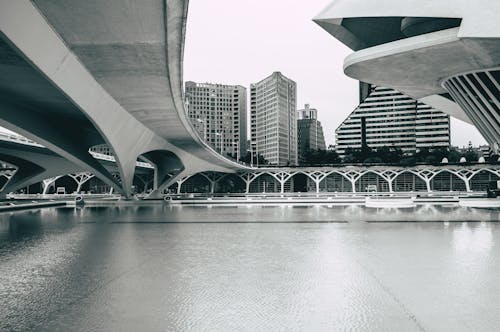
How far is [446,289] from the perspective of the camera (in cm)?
679

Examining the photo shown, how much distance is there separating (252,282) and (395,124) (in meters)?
147

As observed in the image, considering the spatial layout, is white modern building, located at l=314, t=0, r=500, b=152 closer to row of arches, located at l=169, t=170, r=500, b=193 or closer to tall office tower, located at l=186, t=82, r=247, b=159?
row of arches, located at l=169, t=170, r=500, b=193

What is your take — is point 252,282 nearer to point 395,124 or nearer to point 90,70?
point 90,70

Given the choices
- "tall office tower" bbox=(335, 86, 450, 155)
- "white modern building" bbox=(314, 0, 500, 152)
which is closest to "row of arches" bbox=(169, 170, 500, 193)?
"white modern building" bbox=(314, 0, 500, 152)

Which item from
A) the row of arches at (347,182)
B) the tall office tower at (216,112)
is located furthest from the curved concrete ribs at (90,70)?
the tall office tower at (216,112)

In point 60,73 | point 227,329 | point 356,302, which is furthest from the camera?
point 60,73

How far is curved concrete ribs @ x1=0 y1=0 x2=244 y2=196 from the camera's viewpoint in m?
9.40

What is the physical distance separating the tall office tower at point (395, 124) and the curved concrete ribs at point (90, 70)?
127m

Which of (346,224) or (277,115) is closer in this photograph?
(346,224)

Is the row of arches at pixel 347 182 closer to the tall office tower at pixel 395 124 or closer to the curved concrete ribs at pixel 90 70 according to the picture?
the curved concrete ribs at pixel 90 70

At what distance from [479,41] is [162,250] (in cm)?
1796

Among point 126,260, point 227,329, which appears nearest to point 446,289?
point 227,329

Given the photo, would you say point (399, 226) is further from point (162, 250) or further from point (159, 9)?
point (159, 9)

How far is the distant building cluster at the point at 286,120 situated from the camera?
139m
